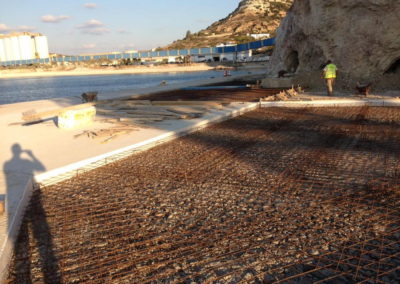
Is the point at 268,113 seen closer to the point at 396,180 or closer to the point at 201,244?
the point at 396,180

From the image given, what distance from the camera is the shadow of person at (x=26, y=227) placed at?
3.27m

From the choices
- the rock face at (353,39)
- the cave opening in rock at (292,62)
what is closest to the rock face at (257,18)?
the cave opening in rock at (292,62)

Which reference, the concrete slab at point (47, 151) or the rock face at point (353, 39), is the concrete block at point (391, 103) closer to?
the rock face at point (353, 39)

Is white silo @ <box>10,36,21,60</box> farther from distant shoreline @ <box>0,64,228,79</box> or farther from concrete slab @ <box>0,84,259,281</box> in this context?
concrete slab @ <box>0,84,259,281</box>

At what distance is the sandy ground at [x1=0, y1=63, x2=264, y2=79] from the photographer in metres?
77.1

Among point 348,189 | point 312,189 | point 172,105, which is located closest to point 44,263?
point 312,189

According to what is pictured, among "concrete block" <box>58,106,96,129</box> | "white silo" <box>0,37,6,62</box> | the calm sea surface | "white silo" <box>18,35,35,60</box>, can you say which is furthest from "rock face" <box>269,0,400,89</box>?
"white silo" <box>0,37,6,62</box>

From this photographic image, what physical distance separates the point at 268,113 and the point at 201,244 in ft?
28.6

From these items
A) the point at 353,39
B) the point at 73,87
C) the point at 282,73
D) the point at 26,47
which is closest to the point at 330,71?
the point at 353,39

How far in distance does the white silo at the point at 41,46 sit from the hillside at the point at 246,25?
61519 mm

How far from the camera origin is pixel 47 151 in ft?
24.2

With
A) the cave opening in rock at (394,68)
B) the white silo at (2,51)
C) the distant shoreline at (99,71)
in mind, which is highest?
the white silo at (2,51)

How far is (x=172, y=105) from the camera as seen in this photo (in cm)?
1391

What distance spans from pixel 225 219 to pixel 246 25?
430 ft
